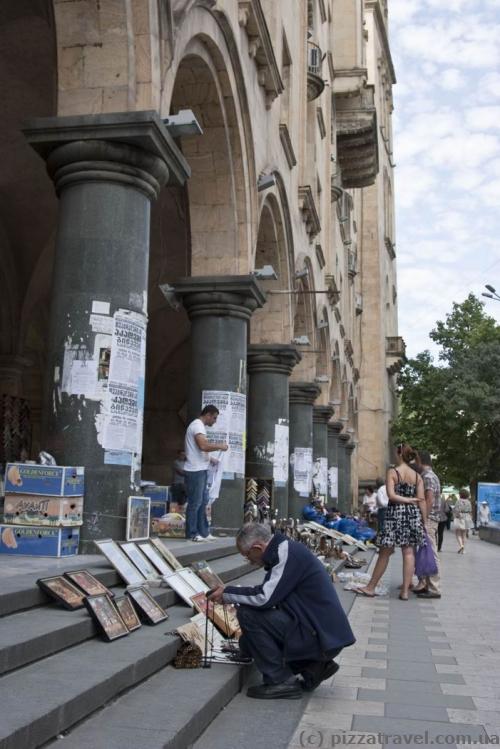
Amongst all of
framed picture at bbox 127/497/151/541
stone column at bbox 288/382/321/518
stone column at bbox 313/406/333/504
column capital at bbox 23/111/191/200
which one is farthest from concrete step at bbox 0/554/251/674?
stone column at bbox 313/406/333/504

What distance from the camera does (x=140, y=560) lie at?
6.08 m

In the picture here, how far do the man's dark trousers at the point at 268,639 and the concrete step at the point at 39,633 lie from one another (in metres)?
0.84

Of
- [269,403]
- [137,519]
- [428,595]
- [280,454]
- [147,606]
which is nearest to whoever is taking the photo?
[147,606]

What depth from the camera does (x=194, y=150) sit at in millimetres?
11367

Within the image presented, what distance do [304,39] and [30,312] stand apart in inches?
353

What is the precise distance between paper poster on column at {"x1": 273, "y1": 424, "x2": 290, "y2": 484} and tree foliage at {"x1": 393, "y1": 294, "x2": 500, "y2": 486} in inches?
952

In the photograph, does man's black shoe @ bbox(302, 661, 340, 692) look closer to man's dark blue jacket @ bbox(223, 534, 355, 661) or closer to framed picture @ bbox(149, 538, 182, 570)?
man's dark blue jacket @ bbox(223, 534, 355, 661)

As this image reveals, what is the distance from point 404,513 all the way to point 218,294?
4103 millimetres

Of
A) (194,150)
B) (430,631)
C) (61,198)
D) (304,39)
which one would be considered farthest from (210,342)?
(304,39)

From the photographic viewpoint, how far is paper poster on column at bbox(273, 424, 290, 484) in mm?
14914

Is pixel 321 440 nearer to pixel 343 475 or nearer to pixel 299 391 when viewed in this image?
pixel 299 391

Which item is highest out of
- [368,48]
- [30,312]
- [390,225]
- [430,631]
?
[368,48]

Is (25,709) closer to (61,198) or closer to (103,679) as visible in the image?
(103,679)

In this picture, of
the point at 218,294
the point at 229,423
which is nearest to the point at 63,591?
the point at 229,423
